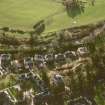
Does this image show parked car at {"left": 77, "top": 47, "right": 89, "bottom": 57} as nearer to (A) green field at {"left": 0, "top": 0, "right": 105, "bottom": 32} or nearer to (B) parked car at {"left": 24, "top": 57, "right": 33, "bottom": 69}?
(A) green field at {"left": 0, "top": 0, "right": 105, "bottom": 32}

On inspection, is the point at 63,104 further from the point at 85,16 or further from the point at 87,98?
the point at 85,16

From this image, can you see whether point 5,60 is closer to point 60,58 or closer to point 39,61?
point 39,61

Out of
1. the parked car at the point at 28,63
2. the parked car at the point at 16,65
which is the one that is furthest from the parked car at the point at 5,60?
the parked car at the point at 28,63

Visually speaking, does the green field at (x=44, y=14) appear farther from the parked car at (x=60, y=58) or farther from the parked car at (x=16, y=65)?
the parked car at (x=16, y=65)

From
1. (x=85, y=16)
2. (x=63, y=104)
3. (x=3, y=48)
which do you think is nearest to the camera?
(x=63, y=104)

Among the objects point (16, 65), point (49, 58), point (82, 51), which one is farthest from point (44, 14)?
point (16, 65)

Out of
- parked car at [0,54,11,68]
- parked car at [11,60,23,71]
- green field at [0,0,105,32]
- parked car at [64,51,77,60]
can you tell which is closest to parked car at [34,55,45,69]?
parked car at [11,60,23,71]

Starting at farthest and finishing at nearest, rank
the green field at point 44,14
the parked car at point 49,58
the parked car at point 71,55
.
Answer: the green field at point 44,14
the parked car at point 71,55
the parked car at point 49,58

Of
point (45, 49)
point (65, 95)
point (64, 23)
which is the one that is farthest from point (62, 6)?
point (65, 95)
